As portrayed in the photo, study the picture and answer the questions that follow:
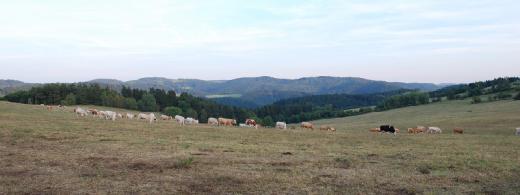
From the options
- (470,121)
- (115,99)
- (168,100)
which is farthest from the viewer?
(168,100)

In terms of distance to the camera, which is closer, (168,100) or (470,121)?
(470,121)

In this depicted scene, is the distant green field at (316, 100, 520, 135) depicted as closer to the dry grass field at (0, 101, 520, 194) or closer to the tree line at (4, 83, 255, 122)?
the dry grass field at (0, 101, 520, 194)

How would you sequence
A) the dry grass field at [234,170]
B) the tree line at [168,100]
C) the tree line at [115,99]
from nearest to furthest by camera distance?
the dry grass field at [234,170], the tree line at [115,99], the tree line at [168,100]

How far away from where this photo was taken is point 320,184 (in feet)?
47.4

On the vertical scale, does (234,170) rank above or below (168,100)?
below

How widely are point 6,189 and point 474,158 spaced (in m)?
18.6

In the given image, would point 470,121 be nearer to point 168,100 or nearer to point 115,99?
point 115,99

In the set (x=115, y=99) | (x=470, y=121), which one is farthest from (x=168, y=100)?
(x=470, y=121)

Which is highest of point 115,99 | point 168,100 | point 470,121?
point 115,99

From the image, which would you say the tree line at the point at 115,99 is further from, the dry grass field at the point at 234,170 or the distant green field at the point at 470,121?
the dry grass field at the point at 234,170

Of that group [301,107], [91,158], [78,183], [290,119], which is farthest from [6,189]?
[301,107]

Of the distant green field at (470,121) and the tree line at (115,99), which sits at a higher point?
the tree line at (115,99)

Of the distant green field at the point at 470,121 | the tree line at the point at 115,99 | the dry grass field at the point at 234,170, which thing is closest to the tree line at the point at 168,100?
the tree line at the point at 115,99

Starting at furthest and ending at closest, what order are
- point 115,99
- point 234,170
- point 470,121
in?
point 115,99
point 470,121
point 234,170
